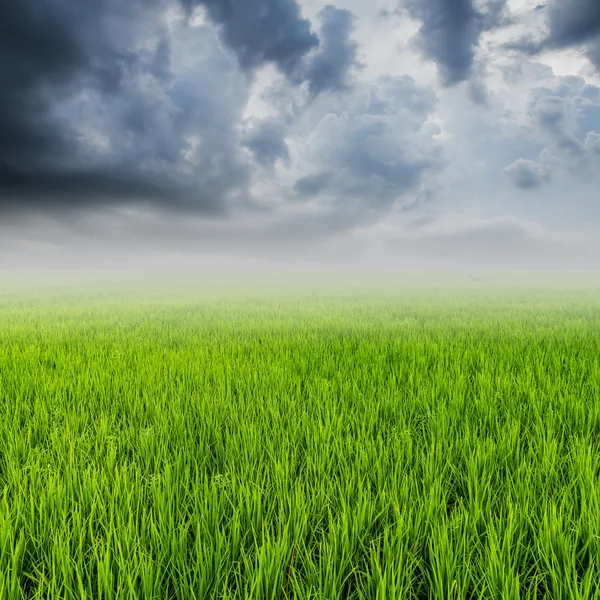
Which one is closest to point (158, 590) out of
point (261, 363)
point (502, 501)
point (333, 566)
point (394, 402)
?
point (333, 566)

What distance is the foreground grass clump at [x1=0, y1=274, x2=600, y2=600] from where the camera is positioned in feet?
4.83

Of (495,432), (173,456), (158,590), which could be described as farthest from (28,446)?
(495,432)

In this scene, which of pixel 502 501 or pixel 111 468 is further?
pixel 111 468

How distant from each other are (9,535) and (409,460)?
6.34 feet

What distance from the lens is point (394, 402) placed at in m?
3.35

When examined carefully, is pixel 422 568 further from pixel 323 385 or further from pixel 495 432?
pixel 323 385

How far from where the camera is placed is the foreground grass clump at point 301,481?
4.83ft

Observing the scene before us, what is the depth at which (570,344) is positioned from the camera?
21.4 ft

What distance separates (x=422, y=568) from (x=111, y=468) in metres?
1.73

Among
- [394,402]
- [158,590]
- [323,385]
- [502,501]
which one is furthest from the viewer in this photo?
[323,385]

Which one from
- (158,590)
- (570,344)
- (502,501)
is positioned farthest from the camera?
(570,344)

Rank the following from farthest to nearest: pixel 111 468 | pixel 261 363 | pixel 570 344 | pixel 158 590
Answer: pixel 570 344
pixel 261 363
pixel 111 468
pixel 158 590

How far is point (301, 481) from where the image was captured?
213 centimetres

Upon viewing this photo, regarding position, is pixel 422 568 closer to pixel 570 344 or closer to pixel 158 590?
pixel 158 590
